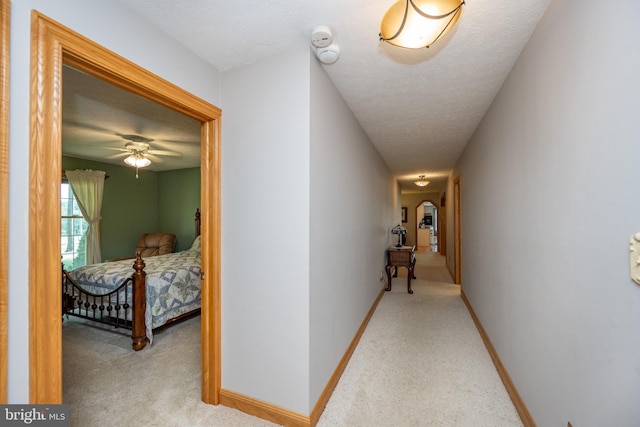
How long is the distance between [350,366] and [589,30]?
2.50 meters

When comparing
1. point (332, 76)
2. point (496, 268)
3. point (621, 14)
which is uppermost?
point (332, 76)

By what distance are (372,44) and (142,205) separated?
239 inches

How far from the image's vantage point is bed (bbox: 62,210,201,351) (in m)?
2.69

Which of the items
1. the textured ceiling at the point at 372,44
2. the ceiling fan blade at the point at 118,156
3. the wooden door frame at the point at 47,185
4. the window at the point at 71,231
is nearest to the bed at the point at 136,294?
the window at the point at 71,231

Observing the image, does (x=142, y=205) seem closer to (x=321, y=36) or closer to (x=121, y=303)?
(x=121, y=303)

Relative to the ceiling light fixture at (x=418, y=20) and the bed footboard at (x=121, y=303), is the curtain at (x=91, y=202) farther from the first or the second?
the ceiling light fixture at (x=418, y=20)

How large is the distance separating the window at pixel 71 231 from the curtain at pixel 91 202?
A: 191mm

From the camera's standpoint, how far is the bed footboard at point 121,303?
2660 millimetres

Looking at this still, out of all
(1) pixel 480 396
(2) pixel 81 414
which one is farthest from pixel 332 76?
(2) pixel 81 414

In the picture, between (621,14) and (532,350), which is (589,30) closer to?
(621,14)

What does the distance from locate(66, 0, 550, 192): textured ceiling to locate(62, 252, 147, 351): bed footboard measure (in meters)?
2.32

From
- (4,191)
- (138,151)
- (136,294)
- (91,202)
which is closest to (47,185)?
(4,191)

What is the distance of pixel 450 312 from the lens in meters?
3.47

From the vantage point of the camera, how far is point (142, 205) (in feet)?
19.0
